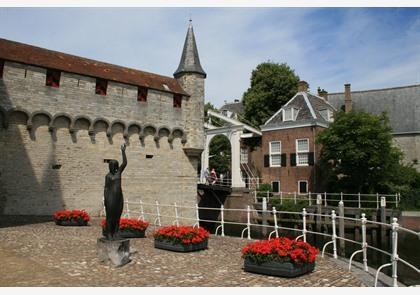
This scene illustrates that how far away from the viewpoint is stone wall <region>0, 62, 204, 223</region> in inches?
604

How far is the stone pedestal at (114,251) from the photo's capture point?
688 cm

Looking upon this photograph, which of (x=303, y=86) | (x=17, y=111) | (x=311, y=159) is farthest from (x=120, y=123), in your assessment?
(x=303, y=86)

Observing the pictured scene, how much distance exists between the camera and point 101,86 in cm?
1800

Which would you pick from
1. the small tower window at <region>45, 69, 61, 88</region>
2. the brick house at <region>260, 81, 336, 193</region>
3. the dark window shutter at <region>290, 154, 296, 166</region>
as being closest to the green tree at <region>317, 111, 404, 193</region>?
the brick house at <region>260, 81, 336, 193</region>

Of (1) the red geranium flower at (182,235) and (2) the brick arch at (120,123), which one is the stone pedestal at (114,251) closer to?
(1) the red geranium flower at (182,235)

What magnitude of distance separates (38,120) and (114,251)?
11.0 m

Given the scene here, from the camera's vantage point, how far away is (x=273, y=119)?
29453 mm

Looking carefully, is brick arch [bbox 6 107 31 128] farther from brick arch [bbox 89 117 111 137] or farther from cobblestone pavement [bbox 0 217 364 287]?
cobblestone pavement [bbox 0 217 364 287]

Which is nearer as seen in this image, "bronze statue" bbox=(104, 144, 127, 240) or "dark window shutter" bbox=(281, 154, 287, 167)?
"bronze statue" bbox=(104, 144, 127, 240)

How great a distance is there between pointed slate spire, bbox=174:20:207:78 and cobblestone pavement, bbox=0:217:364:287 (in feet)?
43.7

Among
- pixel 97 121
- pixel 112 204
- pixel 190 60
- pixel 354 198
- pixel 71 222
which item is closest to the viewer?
pixel 112 204

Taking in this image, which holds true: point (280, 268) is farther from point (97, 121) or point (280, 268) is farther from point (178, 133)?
point (178, 133)
